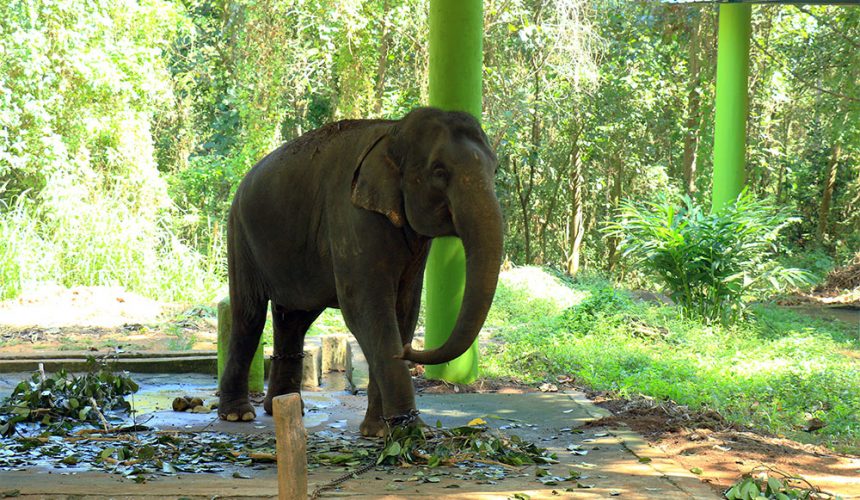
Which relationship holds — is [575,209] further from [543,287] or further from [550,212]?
[543,287]

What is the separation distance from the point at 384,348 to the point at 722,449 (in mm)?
1962

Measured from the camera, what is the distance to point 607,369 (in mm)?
8617

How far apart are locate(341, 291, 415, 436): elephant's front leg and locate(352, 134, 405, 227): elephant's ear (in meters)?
0.47

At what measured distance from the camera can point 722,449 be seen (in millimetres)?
5699

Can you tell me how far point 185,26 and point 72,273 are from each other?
5.50 m

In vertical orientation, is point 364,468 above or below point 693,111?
below

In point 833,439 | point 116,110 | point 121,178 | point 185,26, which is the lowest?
point 833,439

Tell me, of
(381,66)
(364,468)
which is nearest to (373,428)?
(364,468)

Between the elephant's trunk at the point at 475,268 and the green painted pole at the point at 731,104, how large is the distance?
1000 centimetres

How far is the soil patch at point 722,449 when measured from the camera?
5113 millimetres

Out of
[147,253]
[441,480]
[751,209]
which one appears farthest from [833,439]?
[147,253]

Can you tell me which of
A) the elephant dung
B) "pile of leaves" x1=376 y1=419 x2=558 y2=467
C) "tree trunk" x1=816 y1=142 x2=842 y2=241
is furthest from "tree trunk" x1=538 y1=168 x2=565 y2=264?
"pile of leaves" x1=376 y1=419 x2=558 y2=467

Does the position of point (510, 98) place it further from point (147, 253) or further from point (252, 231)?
point (252, 231)

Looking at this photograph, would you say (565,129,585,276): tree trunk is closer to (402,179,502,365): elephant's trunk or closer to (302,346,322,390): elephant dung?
(302,346,322,390): elephant dung
